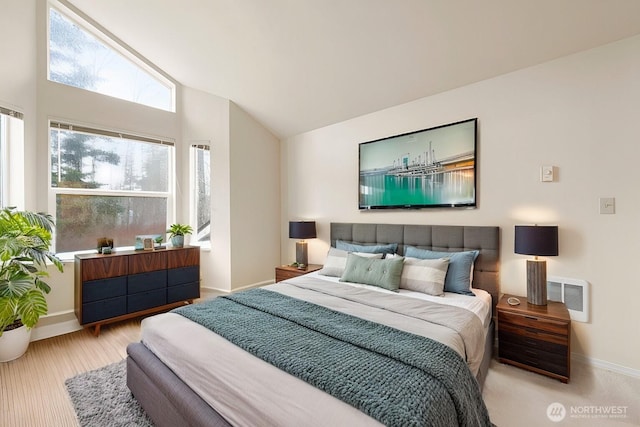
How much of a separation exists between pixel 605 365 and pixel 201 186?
15.5 ft

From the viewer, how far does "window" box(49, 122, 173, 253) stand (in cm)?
326

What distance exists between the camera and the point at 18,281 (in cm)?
238

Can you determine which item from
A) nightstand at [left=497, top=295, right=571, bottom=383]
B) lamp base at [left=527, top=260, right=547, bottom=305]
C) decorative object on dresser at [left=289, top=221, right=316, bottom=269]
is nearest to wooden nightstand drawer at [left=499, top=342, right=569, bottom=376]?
nightstand at [left=497, top=295, right=571, bottom=383]

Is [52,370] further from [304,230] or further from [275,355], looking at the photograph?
[304,230]

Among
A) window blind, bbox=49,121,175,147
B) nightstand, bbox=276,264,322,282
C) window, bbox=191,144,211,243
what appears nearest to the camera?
window blind, bbox=49,121,175,147

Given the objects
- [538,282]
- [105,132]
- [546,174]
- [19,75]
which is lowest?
[538,282]

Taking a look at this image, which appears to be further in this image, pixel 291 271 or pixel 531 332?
pixel 291 271

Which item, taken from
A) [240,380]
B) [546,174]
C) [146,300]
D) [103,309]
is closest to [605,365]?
[546,174]

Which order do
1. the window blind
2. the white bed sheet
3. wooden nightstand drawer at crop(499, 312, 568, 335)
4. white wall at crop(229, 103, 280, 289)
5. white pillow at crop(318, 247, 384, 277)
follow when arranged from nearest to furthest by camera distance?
wooden nightstand drawer at crop(499, 312, 568, 335) → the white bed sheet → white pillow at crop(318, 247, 384, 277) → the window blind → white wall at crop(229, 103, 280, 289)

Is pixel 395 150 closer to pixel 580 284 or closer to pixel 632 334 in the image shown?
pixel 580 284

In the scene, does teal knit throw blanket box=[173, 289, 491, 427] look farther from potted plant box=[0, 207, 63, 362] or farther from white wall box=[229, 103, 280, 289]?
white wall box=[229, 103, 280, 289]

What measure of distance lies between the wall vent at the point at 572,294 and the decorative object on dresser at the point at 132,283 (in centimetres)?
382

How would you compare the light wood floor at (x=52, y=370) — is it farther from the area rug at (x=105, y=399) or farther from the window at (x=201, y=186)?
the window at (x=201, y=186)

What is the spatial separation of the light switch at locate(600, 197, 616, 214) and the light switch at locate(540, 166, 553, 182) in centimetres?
37
